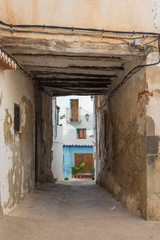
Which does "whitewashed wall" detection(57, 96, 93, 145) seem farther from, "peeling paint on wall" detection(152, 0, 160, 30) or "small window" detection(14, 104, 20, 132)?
"peeling paint on wall" detection(152, 0, 160, 30)

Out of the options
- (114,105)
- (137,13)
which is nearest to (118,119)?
(114,105)

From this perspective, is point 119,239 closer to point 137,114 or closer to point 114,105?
point 137,114

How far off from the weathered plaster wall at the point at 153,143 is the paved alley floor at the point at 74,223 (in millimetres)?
295

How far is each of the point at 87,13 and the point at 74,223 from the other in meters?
3.39

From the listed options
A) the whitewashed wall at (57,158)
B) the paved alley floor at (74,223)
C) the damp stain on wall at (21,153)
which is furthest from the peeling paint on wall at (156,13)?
the whitewashed wall at (57,158)

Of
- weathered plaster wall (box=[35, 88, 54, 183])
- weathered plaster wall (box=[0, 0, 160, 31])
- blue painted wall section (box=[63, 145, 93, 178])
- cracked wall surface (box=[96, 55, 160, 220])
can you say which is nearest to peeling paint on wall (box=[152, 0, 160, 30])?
weathered plaster wall (box=[0, 0, 160, 31])

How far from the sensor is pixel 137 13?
391cm

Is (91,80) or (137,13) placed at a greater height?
(137,13)

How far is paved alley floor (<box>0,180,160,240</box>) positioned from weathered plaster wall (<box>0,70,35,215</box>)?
1.16 ft

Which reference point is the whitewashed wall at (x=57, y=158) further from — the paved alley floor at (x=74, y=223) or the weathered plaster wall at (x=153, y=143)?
the weathered plaster wall at (x=153, y=143)

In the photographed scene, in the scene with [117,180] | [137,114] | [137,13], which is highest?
[137,13]

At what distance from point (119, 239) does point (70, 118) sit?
2147cm

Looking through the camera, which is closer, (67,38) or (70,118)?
(67,38)

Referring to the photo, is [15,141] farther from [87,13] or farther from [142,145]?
Answer: [87,13]
